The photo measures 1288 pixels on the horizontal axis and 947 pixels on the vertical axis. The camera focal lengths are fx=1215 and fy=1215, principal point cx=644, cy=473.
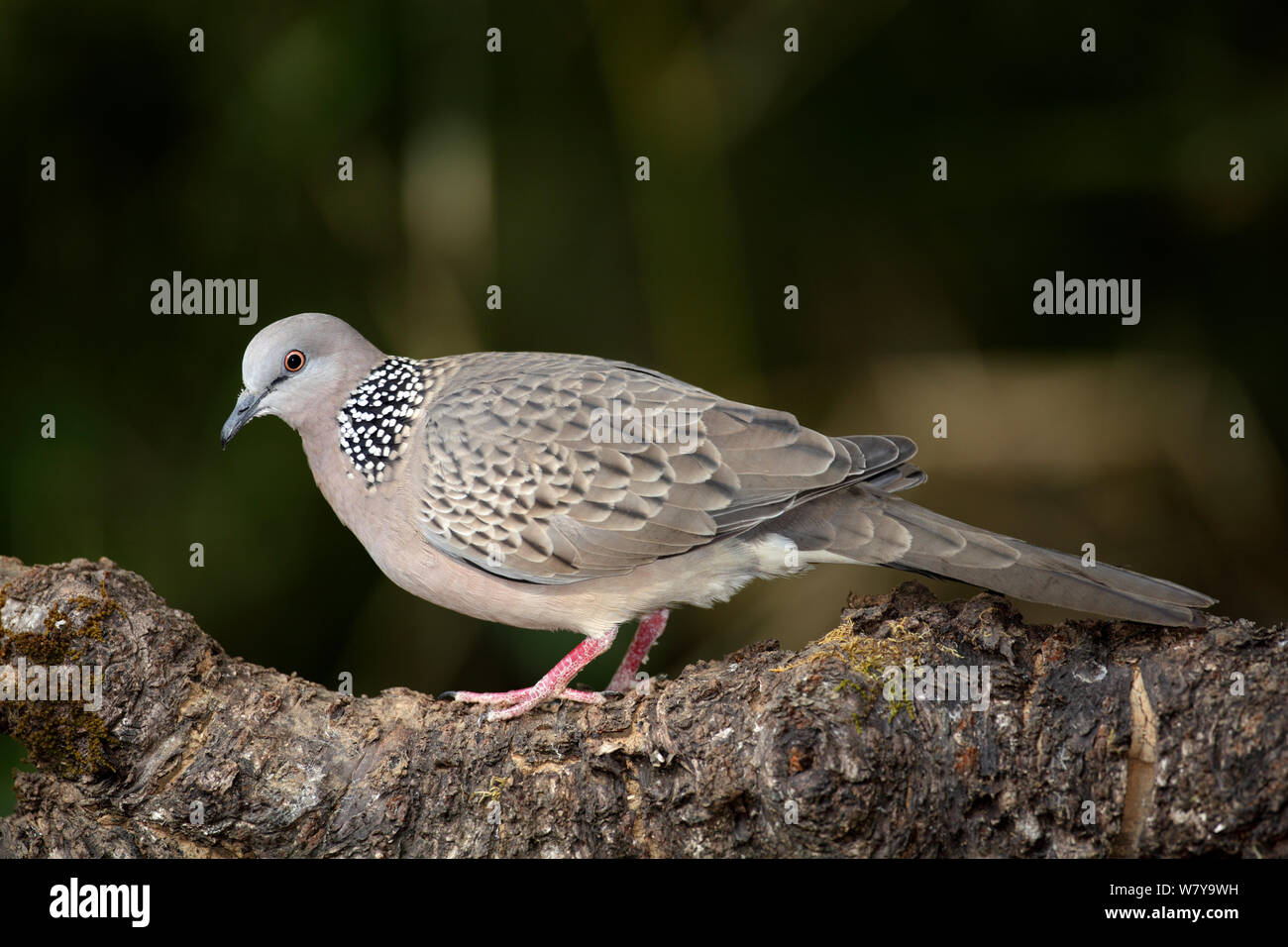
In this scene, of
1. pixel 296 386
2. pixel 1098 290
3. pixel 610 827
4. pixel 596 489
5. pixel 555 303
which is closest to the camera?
pixel 610 827

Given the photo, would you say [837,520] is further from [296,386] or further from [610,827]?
[296,386]

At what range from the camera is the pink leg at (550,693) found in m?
3.96

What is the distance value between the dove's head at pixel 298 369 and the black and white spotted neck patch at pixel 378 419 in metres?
0.07

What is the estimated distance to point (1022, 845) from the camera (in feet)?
11.2

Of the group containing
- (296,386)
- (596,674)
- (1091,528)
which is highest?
(296,386)

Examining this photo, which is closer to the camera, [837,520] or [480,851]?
[480,851]

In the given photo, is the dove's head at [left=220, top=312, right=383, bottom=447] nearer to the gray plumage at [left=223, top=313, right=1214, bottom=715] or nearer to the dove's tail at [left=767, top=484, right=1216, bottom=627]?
the gray plumage at [left=223, top=313, right=1214, bottom=715]

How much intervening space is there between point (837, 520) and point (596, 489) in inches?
32.9

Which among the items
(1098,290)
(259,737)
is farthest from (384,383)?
(1098,290)

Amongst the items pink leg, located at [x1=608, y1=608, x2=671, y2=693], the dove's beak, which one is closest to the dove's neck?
the dove's beak

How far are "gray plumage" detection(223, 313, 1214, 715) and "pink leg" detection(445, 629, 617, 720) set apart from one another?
10 cm

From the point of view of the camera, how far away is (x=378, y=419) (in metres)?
4.48

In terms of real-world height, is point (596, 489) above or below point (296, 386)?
below

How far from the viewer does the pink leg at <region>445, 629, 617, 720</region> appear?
13.0 ft
